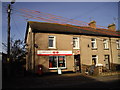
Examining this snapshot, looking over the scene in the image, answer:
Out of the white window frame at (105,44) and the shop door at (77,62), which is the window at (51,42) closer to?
the shop door at (77,62)

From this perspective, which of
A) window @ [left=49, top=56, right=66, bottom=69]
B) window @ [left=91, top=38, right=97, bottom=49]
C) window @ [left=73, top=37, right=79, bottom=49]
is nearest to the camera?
window @ [left=49, top=56, right=66, bottom=69]

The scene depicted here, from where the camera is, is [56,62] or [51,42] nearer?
[56,62]

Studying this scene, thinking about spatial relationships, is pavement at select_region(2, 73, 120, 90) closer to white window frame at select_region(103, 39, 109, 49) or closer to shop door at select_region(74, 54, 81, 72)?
shop door at select_region(74, 54, 81, 72)

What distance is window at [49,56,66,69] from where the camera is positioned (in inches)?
609

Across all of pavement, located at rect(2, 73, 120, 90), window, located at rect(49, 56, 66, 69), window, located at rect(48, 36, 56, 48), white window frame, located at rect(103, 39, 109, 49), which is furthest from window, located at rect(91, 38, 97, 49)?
pavement, located at rect(2, 73, 120, 90)

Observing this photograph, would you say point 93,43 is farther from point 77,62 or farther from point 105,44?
point 77,62

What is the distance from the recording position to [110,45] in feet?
64.5

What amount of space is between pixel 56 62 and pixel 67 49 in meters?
2.29

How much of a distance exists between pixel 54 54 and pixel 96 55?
665 centimetres

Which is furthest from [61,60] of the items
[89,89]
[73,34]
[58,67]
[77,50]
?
[89,89]

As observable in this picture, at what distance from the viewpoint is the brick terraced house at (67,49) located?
594 inches

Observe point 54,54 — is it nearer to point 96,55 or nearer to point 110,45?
point 96,55

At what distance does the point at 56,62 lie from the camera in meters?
15.8

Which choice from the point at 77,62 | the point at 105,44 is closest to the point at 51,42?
the point at 77,62
